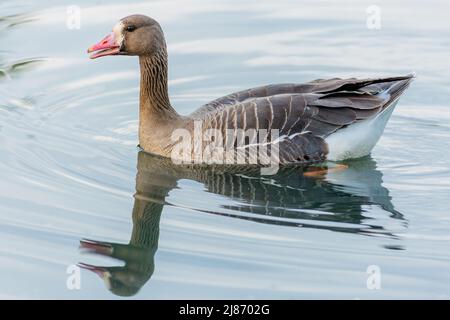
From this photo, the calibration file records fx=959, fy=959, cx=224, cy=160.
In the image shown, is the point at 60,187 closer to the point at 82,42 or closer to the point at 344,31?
the point at 82,42

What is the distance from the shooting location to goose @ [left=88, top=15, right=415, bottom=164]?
11.2 meters

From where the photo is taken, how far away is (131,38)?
11.5 metres

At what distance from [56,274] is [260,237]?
1975 millimetres

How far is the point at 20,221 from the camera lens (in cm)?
→ 959

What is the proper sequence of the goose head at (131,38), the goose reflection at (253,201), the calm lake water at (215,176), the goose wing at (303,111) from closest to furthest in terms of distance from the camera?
the calm lake water at (215,176)
the goose reflection at (253,201)
the goose wing at (303,111)
the goose head at (131,38)

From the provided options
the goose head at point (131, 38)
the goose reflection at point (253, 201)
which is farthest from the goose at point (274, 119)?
the goose reflection at point (253, 201)

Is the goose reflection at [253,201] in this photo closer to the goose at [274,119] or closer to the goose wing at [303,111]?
the goose at [274,119]

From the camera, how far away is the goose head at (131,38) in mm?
11430

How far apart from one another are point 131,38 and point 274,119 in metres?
1.99

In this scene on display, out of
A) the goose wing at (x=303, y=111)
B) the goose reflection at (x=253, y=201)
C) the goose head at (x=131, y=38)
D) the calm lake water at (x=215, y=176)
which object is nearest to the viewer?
the calm lake water at (x=215, y=176)

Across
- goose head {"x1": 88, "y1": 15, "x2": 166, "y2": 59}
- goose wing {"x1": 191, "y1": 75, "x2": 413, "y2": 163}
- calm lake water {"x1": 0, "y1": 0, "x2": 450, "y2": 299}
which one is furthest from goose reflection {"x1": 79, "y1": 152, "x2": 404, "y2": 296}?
goose head {"x1": 88, "y1": 15, "x2": 166, "y2": 59}

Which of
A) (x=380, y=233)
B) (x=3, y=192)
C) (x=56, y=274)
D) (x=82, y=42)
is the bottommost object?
(x=56, y=274)

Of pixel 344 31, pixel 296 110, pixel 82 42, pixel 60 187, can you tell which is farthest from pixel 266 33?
pixel 60 187

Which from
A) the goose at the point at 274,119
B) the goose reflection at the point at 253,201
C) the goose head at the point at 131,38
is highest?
the goose head at the point at 131,38
